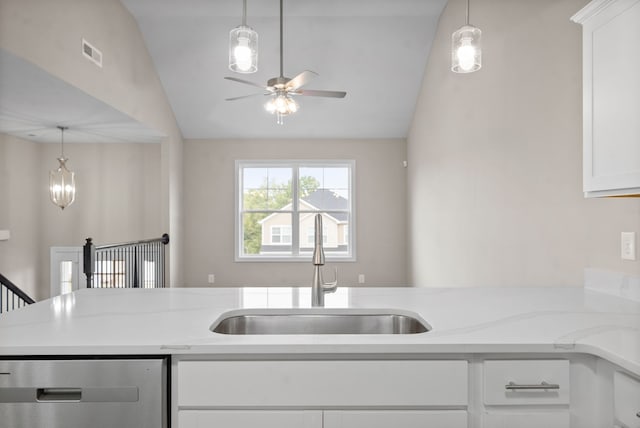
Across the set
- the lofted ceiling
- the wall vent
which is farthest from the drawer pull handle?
the wall vent

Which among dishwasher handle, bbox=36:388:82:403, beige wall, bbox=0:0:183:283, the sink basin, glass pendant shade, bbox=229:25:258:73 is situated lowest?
dishwasher handle, bbox=36:388:82:403

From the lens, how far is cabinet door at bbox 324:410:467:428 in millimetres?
1134

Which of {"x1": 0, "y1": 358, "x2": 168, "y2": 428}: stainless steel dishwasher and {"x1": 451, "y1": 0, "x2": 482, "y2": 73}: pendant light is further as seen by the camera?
{"x1": 451, "y1": 0, "x2": 482, "y2": 73}: pendant light

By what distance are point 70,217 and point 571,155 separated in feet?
20.5

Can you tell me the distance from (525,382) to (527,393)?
0.03m

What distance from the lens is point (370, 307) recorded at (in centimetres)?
159

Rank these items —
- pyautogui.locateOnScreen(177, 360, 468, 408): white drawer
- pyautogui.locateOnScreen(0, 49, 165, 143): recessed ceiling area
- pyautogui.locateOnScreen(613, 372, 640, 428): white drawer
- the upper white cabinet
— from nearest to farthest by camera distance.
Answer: pyautogui.locateOnScreen(613, 372, 640, 428): white drawer
pyautogui.locateOnScreen(177, 360, 468, 408): white drawer
the upper white cabinet
pyautogui.locateOnScreen(0, 49, 165, 143): recessed ceiling area

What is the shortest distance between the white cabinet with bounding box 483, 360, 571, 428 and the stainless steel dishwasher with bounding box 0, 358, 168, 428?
90cm

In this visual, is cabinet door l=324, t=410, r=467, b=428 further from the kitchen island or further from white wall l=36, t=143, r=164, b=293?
white wall l=36, t=143, r=164, b=293

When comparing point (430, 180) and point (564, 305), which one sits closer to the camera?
point (564, 305)

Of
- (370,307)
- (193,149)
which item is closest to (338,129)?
(193,149)

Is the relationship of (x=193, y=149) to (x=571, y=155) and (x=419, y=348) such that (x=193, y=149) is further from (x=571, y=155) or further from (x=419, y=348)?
(x=419, y=348)

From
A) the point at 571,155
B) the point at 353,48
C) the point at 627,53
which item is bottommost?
the point at 571,155

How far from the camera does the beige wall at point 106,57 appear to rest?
2848 mm
